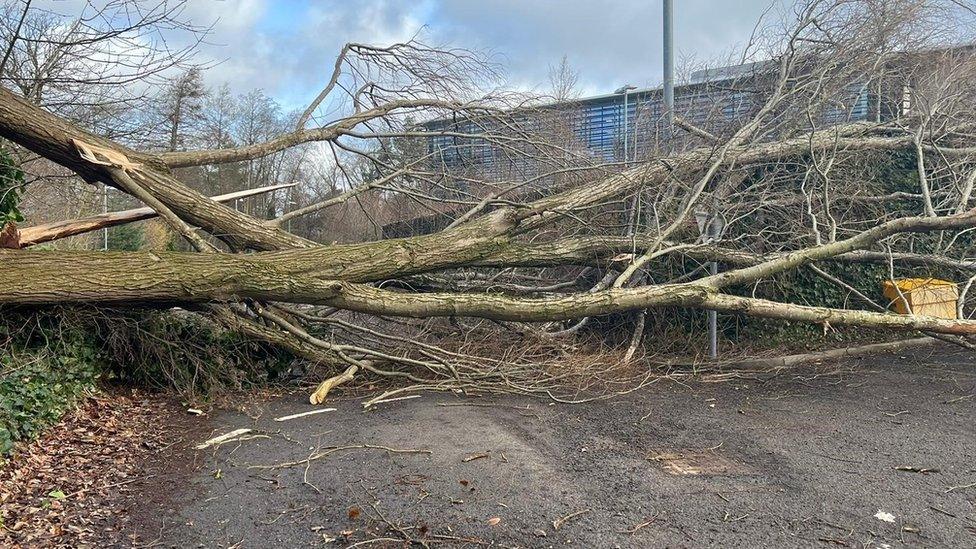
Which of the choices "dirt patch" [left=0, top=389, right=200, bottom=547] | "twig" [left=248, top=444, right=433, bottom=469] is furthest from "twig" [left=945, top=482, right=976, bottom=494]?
"dirt patch" [left=0, top=389, right=200, bottom=547]

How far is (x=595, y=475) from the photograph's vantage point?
369 cm

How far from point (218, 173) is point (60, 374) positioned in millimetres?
17257

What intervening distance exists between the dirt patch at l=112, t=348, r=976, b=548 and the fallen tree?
0.82m

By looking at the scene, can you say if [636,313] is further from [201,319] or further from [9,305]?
[9,305]

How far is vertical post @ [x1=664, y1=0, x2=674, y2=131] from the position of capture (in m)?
7.50

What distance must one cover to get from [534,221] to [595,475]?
3341 mm

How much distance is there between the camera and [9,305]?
15.6ft

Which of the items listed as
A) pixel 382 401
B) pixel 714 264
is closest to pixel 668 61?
pixel 714 264

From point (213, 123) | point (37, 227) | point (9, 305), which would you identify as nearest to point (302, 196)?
point (213, 123)

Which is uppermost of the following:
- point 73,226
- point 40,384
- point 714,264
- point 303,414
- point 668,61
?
point 668,61

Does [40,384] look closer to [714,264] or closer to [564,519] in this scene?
[564,519]

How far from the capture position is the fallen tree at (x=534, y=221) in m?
5.21

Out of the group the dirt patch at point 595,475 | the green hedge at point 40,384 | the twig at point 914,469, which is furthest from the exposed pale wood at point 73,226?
the twig at point 914,469

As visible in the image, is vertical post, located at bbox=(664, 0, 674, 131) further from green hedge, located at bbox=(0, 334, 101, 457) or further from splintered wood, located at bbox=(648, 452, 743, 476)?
green hedge, located at bbox=(0, 334, 101, 457)
